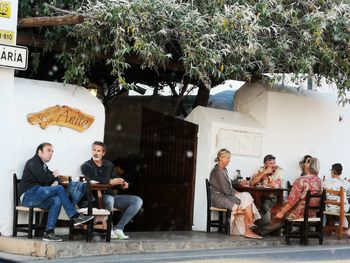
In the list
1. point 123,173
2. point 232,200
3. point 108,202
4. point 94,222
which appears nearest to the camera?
point 94,222

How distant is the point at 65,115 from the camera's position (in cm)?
1270

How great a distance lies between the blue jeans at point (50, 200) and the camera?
1131cm

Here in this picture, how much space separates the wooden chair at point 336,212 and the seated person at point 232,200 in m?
1.51

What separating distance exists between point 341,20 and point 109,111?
7.22m

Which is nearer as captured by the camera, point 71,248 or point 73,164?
point 71,248

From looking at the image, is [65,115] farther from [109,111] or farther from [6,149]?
[109,111]

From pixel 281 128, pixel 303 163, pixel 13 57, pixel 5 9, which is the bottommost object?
pixel 303 163

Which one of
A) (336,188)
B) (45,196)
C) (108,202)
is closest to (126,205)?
(108,202)

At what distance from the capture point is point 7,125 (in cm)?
1194

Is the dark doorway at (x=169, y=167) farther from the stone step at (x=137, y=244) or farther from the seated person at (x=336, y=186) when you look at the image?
the seated person at (x=336, y=186)

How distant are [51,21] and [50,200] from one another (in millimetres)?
2613

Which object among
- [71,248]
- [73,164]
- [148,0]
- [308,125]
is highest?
[148,0]

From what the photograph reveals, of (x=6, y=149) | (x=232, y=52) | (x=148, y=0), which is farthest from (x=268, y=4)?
(x=6, y=149)

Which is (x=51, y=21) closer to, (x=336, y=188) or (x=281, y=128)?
(x=281, y=128)
